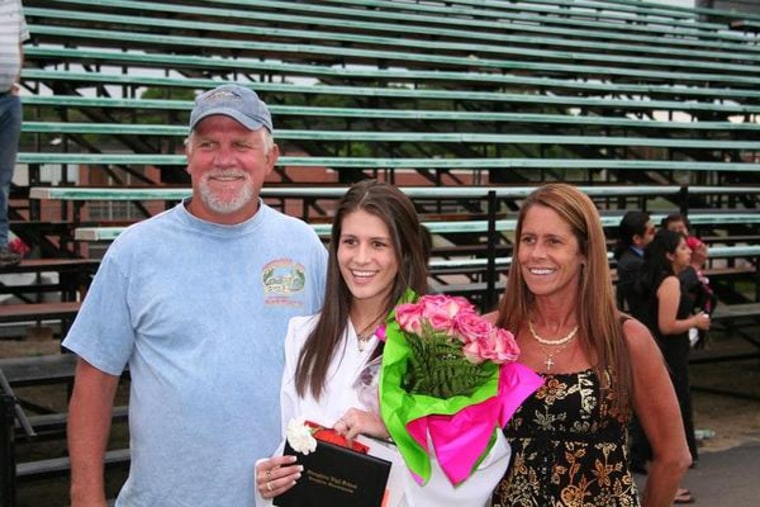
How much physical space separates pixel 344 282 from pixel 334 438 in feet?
1.32

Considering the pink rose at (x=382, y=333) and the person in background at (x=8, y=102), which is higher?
the person in background at (x=8, y=102)

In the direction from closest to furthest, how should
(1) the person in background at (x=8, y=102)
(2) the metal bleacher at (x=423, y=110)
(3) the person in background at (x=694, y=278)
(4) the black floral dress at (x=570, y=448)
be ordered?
(4) the black floral dress at (x=570, y=448), (1) the person in background at (x=8, y=102), (3) the person in background at (x=694, y=278), (2) the metal bleacher at (x=423, y=110)

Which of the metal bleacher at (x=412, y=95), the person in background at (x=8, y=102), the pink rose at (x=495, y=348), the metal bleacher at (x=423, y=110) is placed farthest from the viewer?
the metal bleacher at (x=412, y=95)

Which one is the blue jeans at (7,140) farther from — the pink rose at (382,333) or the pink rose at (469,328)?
the pink rose at (469,328)

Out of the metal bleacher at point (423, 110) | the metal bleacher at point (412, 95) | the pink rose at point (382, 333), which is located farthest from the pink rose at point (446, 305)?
the metal bleacher at point (412, 95)

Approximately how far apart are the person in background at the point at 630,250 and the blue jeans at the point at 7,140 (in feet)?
11.9

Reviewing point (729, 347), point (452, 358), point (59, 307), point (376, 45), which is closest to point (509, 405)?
point (452, 358)

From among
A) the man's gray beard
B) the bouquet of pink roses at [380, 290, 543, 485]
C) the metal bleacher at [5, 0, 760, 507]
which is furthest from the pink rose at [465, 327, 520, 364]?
the metal bleacher at [5, 0, 760, 507]

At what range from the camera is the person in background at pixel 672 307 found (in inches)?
204

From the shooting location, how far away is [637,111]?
11859 mm

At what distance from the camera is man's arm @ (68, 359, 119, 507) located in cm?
218

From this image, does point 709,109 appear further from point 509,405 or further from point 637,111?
point 509,405

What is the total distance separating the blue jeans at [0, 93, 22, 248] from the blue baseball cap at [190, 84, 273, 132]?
3.09 metres

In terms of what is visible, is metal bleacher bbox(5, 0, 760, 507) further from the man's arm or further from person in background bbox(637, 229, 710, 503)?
the man's arm
